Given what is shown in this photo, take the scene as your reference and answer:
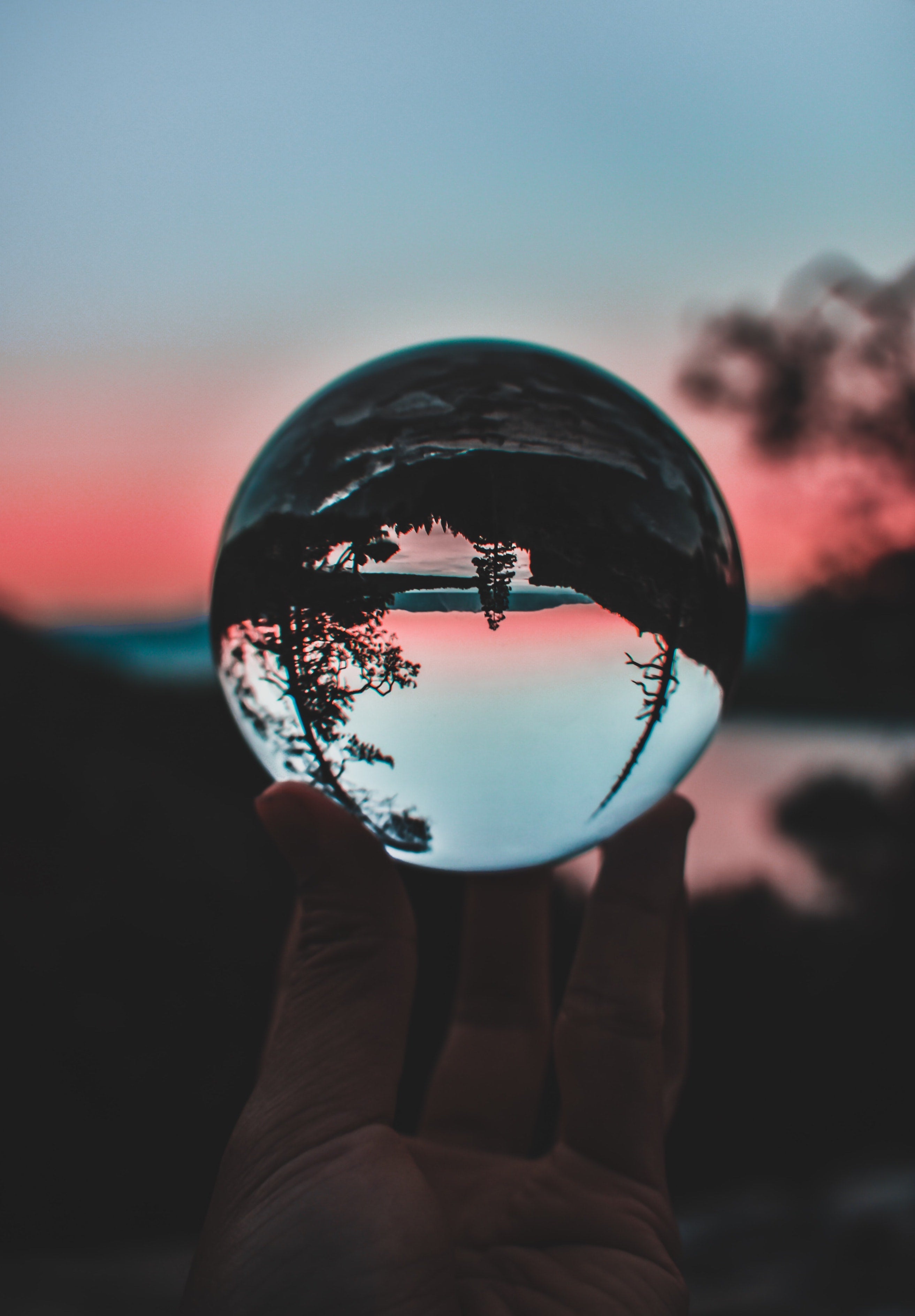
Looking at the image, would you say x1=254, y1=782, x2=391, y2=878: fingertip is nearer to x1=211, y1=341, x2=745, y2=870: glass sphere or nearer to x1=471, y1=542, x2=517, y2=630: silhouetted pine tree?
x1=211, y1=341, x2=745, y2=870: glass sphere

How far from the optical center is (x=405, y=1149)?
155cm

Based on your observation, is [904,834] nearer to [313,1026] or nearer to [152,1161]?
[313,1026]

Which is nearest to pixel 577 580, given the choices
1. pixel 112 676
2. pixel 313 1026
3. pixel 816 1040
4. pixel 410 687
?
pixel 410 687

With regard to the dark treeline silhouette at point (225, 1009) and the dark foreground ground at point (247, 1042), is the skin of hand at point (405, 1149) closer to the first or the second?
the dark foreground ground at point (247, 1042)

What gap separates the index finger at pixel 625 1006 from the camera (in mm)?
1741

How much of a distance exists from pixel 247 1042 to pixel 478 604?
4.90 meters

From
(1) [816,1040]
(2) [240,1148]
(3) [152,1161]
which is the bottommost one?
(3) [152,1161]

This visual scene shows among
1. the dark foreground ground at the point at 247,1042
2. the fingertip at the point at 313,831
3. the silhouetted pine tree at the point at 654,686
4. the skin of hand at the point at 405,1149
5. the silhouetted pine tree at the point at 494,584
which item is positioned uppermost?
the silhouetted pine tree at the point at 494,584

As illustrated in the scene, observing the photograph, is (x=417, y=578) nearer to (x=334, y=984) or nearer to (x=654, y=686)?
(x=654, y=686)

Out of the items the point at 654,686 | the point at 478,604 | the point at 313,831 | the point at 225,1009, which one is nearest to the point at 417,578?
the point at 478,604

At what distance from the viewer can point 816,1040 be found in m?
4.98

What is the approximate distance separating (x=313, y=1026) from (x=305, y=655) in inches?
32.8

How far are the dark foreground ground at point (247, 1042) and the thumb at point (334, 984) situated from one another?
328 centimetres

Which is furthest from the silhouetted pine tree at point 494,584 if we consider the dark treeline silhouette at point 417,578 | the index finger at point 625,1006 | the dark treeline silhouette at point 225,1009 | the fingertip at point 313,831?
the dark treeline silhouette at point 225,1009
